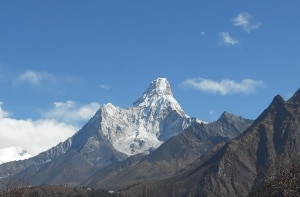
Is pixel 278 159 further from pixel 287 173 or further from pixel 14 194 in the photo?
pixel 14 194

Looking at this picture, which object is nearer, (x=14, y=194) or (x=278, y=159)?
(x=278, y=159)

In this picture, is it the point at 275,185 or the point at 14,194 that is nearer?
the point at 275,185

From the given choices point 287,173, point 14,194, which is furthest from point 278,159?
point 14,194

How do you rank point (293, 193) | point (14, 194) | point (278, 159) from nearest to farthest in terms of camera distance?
point (293, 193)
point (278, 159)
point (14, 194)

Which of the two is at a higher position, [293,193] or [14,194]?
[14,194]

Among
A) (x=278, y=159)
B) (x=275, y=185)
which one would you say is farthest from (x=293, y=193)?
(x=278, y=159)

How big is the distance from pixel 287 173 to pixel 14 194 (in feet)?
177

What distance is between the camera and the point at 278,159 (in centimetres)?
6081

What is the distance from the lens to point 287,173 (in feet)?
173

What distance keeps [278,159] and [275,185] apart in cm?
867

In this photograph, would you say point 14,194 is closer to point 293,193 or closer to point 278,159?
point 278,159

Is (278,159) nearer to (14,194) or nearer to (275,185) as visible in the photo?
(275,185)

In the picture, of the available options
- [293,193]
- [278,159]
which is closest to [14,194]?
[278,159]

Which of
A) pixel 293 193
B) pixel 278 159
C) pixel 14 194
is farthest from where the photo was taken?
pixel 14 194
